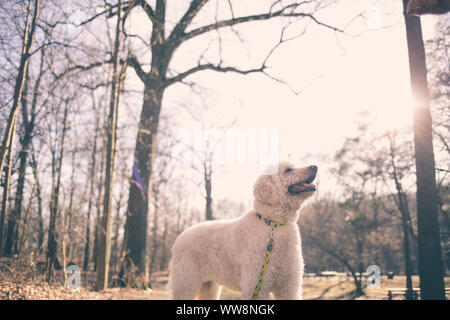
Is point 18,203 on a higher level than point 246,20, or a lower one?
lower

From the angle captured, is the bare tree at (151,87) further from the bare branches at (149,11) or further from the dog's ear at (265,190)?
the dog's ear at (265,190)

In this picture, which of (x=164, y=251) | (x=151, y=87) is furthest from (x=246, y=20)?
(x=164, y=251)

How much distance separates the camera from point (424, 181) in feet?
15.5

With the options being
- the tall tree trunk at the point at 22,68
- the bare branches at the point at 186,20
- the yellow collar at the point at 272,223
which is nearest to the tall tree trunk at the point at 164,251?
the bare branches at the point at 186,20

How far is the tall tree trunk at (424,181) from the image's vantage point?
457 centimetres

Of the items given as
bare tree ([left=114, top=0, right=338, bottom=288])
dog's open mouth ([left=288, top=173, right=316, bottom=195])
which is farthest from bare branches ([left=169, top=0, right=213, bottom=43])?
dog's open mouth ([left=288, top=173, right=316, bottom=195])

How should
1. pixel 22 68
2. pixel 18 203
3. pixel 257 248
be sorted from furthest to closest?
pixel 18 203, pixel 22 68, pixel 257 248

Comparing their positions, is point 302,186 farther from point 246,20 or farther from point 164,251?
point 164,251

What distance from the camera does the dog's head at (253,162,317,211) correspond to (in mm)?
2961

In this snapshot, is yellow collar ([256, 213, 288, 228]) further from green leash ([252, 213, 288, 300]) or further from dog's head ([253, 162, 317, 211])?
dog's head ([253, 162, 317, 211])

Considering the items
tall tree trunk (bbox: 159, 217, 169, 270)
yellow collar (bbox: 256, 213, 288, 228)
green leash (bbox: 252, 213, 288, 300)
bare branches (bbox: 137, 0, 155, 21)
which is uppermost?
bare branches (bbox: 137, 0, 155, 21)

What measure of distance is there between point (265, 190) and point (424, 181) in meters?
3.11

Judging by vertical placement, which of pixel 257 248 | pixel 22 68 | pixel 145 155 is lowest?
pixel 257 248

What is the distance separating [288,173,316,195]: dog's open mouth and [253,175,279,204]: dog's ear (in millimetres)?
160
